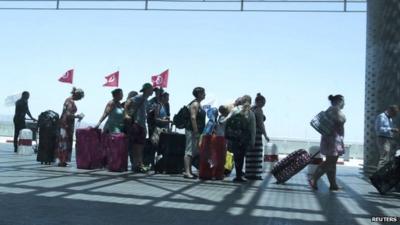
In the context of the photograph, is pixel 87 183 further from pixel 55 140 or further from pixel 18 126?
pixel 18 126

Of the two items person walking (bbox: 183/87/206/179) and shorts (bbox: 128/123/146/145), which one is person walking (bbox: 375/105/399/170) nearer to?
person walking (bbox: 183/87/206/179)

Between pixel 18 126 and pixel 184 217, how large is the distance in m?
11.5

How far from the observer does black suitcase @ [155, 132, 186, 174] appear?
10617 millimetres

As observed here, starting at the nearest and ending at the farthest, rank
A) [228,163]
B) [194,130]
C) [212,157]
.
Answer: [194,130], [212,157], [228,163]

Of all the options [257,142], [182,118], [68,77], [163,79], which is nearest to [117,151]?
[182,118]

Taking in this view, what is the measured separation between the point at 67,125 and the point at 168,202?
5473 millimetres

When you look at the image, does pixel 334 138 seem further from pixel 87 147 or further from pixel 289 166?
pixel 87 147

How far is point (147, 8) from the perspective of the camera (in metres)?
14.6

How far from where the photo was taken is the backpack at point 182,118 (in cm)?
979

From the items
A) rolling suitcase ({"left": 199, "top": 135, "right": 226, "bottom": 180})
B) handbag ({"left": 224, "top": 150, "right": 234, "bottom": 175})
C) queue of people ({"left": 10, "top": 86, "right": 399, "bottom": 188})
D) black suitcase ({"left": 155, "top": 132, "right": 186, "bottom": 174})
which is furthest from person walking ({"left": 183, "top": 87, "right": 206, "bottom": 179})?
handbag ({"left": 224, "top": 150, "right": 234, "bottom": 175})

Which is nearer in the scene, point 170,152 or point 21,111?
point 170,152

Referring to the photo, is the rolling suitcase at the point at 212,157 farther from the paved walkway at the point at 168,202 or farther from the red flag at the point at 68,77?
the red flag at the point at 68,77

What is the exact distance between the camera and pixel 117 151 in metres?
10.4

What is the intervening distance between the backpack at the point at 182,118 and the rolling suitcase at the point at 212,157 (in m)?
0.45
